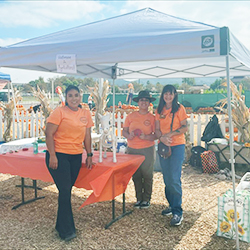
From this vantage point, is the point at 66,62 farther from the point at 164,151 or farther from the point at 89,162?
the point at 164,151

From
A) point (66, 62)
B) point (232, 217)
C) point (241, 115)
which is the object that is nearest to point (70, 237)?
point (232, 217)

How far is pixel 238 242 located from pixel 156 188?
7.40 feet

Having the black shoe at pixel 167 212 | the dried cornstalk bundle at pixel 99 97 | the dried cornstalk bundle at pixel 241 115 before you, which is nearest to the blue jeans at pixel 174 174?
the black shoe at pixel 167 212

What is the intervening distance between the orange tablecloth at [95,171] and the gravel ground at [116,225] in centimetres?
47

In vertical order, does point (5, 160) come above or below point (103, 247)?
above

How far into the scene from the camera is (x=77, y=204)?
14.6 feet

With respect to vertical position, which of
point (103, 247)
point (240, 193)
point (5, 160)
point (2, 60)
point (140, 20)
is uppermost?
point (140, 20)

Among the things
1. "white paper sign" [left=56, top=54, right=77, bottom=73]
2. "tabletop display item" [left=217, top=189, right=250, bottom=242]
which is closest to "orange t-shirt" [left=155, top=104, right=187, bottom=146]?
"tabletop display item" [left=217, top=189, right=250, bottom=242]

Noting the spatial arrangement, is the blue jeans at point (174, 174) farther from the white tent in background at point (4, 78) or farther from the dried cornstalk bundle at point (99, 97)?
the white tent in background at point (4, 78)

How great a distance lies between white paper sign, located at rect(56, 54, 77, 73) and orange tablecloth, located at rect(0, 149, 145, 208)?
1188 millimetres

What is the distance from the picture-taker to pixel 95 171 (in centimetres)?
354

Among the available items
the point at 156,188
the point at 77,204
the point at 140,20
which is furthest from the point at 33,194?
the point at 140,20

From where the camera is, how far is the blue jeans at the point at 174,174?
359 cm

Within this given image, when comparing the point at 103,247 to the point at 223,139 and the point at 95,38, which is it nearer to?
the point at 95,38
